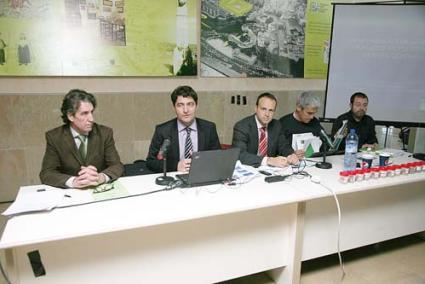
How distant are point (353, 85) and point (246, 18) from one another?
1405 mm

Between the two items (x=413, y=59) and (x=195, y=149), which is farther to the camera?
(x=413, y=59)

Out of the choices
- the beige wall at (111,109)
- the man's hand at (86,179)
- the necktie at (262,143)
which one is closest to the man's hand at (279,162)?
the necktie at (262,143)

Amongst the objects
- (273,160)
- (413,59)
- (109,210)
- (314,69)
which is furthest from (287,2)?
(109,210)

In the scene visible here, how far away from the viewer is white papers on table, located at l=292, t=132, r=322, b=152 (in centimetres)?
292

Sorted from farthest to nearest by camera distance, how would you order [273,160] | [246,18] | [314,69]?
[314,69] → [246,18] → [273,160]

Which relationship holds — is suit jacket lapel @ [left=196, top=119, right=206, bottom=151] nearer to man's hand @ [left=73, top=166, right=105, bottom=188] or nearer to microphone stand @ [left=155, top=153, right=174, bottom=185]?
microphone stand @ [left=155, top=153, right=174, bottom=185]

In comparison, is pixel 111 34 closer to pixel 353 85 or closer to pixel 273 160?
pixel 273 160

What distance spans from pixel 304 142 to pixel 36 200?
2095 millimetres

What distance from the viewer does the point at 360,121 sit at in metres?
3.42

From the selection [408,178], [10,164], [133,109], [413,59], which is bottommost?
[10,164]

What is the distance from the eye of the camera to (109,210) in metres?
1.64

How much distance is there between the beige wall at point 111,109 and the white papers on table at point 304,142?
4.10 feet

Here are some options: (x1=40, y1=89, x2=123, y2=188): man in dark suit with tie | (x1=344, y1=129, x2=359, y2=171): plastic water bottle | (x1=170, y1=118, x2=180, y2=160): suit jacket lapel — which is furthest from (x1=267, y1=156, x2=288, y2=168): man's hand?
(x1=40, y1=89, x2=123, y2=188): man in dark suit with tie

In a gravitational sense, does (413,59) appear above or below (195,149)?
above
